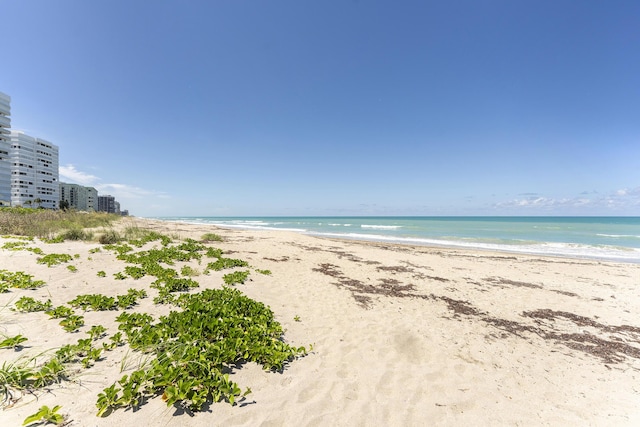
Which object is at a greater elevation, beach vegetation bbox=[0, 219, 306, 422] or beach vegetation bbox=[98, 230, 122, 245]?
beach vegetation bbox=[98, 230, 122, 245]

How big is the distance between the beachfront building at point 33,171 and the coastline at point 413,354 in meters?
98.0

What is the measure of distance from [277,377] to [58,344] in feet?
11.5

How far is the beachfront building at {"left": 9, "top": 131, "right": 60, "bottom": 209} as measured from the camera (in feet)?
241

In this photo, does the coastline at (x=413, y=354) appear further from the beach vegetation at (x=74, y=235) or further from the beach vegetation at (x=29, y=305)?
the beach vegetation at (x=74, y=235)

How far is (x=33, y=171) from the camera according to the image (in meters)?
78.6

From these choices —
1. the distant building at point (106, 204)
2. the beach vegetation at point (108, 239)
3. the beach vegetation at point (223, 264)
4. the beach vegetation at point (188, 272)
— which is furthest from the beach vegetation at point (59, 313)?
the distant building at point (106, 204)

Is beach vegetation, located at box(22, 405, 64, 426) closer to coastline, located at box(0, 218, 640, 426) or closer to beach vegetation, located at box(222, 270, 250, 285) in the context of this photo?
coastline, located at box(0, 218, 640, 426)

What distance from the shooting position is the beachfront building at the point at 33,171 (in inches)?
2896

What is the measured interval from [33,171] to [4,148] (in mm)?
35252

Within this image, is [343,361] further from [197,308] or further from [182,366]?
[197,308]

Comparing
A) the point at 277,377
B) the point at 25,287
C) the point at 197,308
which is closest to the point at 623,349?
the point at 277,377

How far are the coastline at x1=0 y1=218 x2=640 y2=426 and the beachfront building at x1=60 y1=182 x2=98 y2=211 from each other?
137 m

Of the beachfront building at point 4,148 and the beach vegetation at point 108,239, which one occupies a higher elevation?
the beachfront building at point 4,148

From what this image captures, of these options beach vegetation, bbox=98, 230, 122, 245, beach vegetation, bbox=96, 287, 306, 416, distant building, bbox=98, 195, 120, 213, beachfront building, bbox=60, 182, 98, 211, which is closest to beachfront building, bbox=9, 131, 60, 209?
beachfront building, bbox=60, 182, 98, 211
